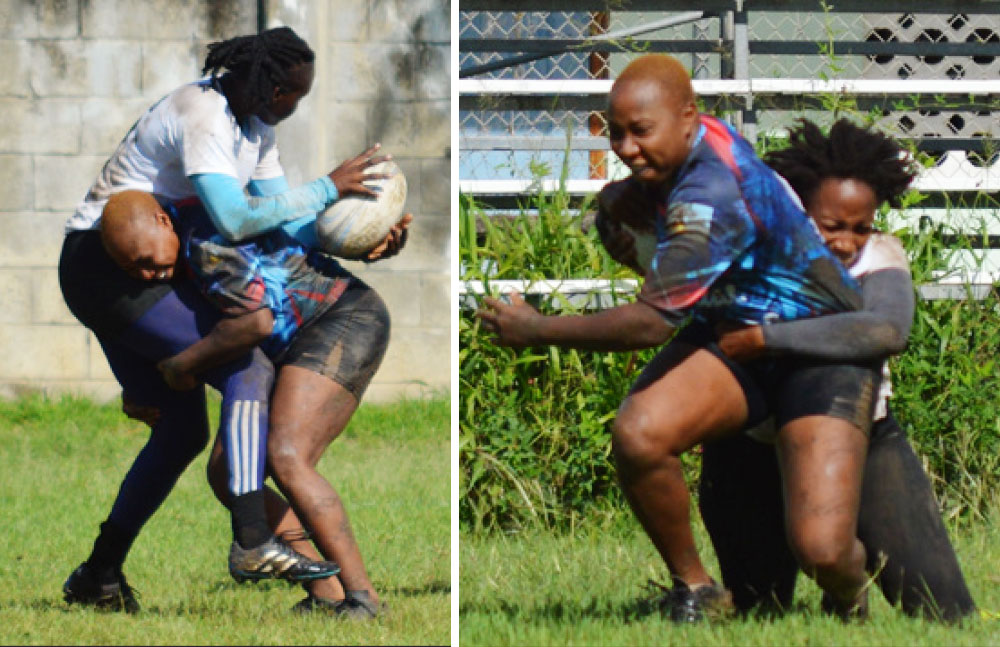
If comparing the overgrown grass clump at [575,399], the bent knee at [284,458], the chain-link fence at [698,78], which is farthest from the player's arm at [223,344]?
the chain-link fence at [698,78]

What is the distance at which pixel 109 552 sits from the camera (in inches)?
211

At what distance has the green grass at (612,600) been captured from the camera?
435 centimetres

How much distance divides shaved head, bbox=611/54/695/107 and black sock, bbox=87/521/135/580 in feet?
7.64

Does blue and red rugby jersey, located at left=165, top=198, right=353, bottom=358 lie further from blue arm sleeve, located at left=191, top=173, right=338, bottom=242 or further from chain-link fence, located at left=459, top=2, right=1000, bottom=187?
chain-link fence, located at left=459, top=2, right=1000, bottom=187

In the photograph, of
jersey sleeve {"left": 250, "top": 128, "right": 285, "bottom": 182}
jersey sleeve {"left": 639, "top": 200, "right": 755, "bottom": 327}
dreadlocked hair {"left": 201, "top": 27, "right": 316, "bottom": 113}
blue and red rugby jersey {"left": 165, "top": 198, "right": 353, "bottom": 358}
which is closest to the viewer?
jersey sleeve {"left": 639, "top": 200, "right": 755, "bottom": 327}

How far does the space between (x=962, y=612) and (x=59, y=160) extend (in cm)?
713

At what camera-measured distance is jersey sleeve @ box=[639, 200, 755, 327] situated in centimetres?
413

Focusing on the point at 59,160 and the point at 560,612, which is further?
the point at 59,160

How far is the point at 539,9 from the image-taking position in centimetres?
739

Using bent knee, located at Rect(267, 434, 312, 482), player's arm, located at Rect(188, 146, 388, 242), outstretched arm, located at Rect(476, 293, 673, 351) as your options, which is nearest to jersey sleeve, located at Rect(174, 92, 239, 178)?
player's arm, located at Rect(188, 146, 388, 242)

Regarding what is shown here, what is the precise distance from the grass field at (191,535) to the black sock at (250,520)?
0.88 ft

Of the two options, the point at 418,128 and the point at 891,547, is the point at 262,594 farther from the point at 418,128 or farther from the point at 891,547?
the point at 418,128

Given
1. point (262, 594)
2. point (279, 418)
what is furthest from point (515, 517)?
point (279, 418)

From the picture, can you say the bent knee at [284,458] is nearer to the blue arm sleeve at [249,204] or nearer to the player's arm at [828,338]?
the blue arm sleeve at [249,204]
